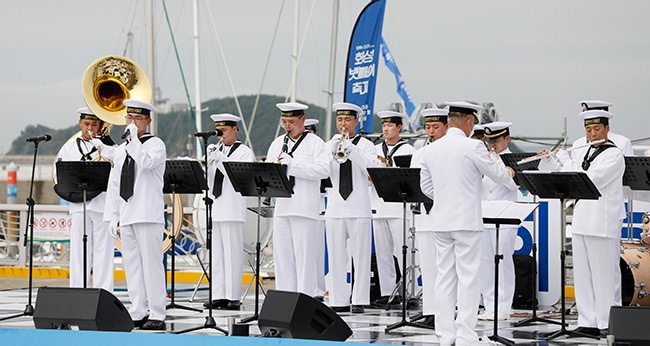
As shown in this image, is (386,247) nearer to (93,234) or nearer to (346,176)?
(346,176)

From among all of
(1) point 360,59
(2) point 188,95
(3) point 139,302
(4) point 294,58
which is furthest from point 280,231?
(2) point 188,95

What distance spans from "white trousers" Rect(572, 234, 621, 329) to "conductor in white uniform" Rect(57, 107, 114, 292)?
4.91m

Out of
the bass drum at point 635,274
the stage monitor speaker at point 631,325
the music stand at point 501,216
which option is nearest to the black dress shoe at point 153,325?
the music stand at point 501,216

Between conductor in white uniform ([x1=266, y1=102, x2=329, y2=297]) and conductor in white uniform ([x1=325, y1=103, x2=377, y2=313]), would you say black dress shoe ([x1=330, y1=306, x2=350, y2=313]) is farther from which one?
conductor in white uniform ([x1=266, y1=102, x2=329, y2=297])

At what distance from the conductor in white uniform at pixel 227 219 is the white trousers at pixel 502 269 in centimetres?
267

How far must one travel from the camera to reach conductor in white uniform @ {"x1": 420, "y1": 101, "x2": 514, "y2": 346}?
8.48 m

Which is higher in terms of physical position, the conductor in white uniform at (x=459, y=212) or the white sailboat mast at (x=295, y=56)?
the white sailboat mast at (x=295, y=56)

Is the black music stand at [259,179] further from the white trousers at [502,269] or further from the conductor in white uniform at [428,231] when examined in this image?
the white trousers at [502,269]

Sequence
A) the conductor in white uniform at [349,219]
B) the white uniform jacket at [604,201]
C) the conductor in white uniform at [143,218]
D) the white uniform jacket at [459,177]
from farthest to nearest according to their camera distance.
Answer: the conductor in white uniform at [349,219] < the conductor in white uniform at [143,218] < the white uniform jacket at [604,201] < the white uniform jacket at [459,177]

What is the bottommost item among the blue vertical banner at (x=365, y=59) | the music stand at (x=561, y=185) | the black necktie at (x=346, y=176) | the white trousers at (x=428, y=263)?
the white trousers at (x=428, y=263)

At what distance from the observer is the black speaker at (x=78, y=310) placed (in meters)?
7.91

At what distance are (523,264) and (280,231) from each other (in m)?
2.79

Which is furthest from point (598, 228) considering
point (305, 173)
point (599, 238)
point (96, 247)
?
point (96, 247)

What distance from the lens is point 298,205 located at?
10977 millimetres
